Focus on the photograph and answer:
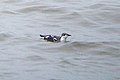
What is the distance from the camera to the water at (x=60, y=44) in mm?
11039

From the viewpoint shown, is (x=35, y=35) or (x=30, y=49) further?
(x=35, y=35)

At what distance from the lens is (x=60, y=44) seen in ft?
45.5

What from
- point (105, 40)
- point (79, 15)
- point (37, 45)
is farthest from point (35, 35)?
point (79, 15)

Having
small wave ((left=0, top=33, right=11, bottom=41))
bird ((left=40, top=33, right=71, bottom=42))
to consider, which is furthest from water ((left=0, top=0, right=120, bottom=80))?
bird ((left=40, top=33, right=71, bottom=42))

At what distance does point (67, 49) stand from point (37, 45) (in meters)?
0.76

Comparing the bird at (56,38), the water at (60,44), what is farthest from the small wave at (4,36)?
the bird at (56,38)

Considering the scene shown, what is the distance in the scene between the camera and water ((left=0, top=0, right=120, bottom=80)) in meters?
11.0

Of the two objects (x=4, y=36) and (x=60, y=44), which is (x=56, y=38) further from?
(x=4, y=36)

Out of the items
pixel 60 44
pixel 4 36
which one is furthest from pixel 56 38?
pixel 4 36

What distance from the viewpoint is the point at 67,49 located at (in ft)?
43.9

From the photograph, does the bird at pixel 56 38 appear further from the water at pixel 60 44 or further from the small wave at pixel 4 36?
the small wave at pixel 4 36

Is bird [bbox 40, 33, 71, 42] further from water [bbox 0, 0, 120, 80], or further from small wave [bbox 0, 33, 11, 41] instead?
small wave [bbox 0, 33, 11, 41]

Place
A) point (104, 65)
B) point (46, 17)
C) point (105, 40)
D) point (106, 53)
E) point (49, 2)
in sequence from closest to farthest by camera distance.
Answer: point (104, 65) → point (106, 53) → point (105, 40) → point (46, 17) → point (49, 2)

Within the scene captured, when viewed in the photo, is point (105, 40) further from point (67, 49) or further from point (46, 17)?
point (46, 17)
